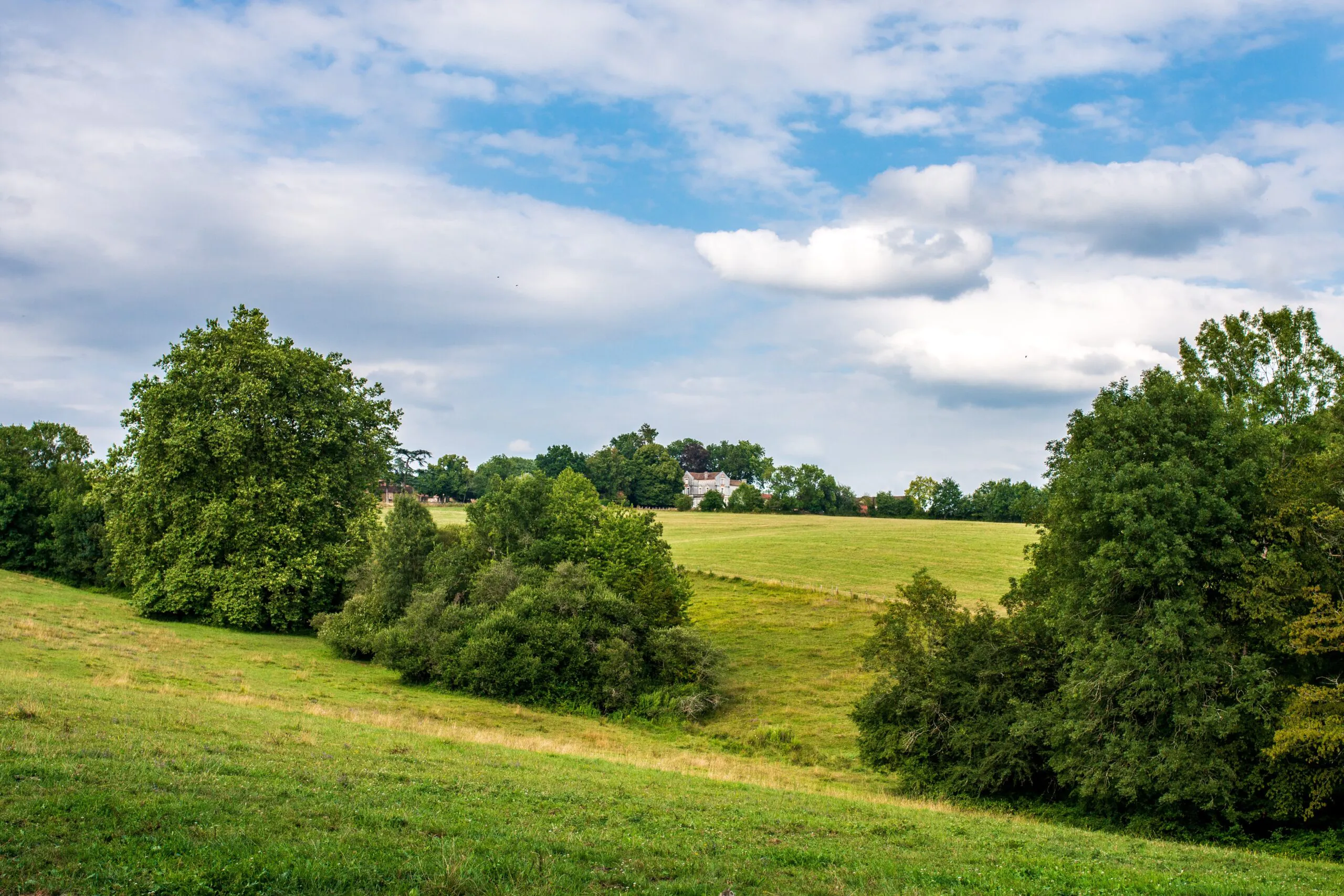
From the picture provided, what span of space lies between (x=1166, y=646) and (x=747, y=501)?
139m

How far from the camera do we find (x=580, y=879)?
33.2 ft

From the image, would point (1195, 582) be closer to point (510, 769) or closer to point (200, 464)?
point (510, 769)

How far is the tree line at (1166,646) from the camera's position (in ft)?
70.7

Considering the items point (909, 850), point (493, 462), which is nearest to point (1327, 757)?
point (909, 850)

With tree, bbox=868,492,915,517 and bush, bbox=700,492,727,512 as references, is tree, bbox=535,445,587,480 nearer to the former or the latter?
bush, bbox=700,492,727,512

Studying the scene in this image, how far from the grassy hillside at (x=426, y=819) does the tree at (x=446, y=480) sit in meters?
147

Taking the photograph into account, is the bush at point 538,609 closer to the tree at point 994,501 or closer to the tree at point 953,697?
the tree at point 953,697

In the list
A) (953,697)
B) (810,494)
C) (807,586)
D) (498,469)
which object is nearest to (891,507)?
(810,494)

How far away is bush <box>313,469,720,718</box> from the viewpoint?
136ft

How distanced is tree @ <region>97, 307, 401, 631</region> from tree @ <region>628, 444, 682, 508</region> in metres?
115

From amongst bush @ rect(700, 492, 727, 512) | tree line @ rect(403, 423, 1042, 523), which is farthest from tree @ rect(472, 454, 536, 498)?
bush @ rect(700, 492, 727, 512)

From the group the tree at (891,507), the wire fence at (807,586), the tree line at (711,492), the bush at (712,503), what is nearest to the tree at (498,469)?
the tree line at (711,492)

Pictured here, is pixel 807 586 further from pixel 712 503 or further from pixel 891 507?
pixel 891 507

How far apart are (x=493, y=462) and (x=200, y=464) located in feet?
443
